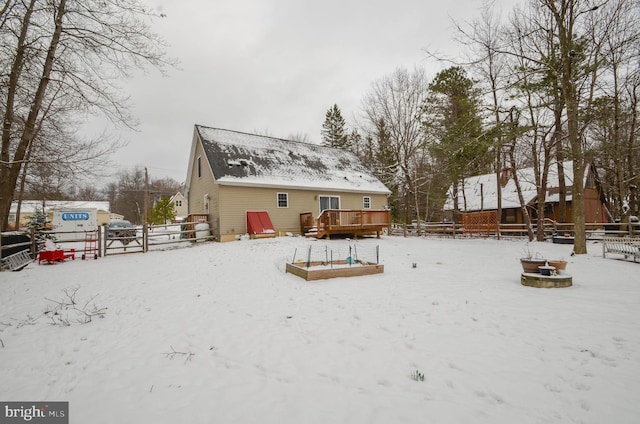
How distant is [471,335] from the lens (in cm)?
375

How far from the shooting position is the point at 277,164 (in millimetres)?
18219

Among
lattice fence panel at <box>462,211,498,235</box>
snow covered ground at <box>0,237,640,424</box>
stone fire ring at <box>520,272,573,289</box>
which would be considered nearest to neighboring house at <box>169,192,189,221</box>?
lattice fence panel at <box>462,211,498,235</box>

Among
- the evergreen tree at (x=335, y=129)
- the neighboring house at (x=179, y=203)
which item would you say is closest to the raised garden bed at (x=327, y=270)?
the evergreen tree at (x=335, y=129)

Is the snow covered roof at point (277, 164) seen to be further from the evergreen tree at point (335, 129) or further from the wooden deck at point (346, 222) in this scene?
the evergreen tree at point (335, 129)

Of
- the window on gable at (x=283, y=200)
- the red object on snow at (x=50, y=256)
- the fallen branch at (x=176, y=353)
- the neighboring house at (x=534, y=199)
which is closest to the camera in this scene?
the fallen branch at (x=176, y=353)

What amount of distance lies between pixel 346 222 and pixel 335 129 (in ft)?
84.7

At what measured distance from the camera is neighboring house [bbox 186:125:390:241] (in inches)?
612

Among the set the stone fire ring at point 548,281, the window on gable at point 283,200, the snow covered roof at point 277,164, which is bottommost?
the stone fire ring at point 548,281

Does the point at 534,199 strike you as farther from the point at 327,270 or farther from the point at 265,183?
the point at 327,270

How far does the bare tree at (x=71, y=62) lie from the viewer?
23.5 ft

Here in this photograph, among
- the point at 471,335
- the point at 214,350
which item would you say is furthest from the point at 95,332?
the point at 471,335

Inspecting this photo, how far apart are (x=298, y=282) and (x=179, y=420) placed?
442cm

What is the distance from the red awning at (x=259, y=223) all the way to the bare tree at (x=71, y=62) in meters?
7.88

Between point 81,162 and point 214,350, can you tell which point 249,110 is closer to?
point 81,162
